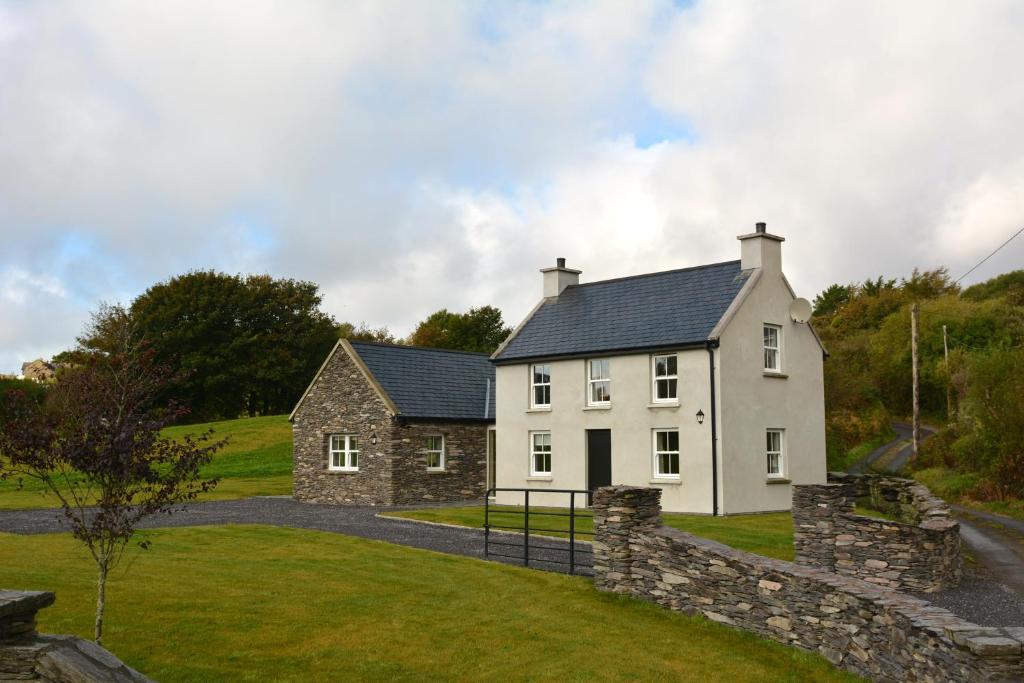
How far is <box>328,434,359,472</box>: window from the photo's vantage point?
3384 cm

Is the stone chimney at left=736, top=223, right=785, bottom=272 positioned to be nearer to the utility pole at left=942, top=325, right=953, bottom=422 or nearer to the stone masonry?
the stone masonry

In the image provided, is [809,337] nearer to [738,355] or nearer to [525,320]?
[738,355]

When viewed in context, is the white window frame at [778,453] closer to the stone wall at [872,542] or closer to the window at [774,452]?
the window at [774,452]

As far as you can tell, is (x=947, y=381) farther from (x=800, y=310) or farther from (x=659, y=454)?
(x=659, y=454)

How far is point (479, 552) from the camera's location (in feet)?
61.3

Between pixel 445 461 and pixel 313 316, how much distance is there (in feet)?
132

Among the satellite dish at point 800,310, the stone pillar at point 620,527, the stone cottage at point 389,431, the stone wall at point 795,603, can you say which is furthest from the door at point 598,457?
the stone pillar at point 620,527

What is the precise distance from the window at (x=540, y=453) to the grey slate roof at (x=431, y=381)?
11.9 feet

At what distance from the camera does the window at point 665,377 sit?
1122 inches

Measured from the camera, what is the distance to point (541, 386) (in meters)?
32.1

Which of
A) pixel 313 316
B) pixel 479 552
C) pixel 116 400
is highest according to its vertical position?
pixel 313 316

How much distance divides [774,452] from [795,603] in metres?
18.0

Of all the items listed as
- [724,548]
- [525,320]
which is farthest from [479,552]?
[525,320]

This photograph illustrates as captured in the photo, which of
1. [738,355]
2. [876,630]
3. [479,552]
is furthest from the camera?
[738,355]
